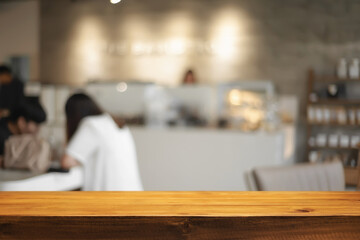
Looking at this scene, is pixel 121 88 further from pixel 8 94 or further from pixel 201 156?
pixel 8 94

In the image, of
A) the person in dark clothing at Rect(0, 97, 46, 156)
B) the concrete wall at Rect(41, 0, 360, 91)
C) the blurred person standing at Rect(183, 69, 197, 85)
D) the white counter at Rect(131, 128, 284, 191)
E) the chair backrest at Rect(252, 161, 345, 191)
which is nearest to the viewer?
the chair backrest at Rect(252, 161, 345, 191)

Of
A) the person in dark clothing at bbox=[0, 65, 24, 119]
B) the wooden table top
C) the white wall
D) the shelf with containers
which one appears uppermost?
the white wall

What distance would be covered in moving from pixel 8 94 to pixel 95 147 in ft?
3.56

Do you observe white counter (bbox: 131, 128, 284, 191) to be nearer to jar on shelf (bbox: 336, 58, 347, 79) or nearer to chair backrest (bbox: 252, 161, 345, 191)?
chair backrest (bbox: 252, 161, 345, 191)

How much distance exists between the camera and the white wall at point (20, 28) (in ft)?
12.0

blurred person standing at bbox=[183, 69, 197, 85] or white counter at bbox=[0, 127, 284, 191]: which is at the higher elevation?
blurred person standing at bbox=[183, 69, 197, 85]

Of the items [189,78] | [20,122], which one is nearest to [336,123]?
[20,122]

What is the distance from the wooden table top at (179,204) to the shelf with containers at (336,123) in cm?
57

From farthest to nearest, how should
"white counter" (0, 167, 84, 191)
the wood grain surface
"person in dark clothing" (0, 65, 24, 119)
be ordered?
"person in dark clothing" (0, 65, 24, 119), "white counter" (0, 167, 84, 191), the wood grain surface

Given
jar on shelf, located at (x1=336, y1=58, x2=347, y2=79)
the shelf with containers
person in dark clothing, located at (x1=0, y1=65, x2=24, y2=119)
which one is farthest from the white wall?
jar on shelf, located at (x1=336, y1=58, x2=347, y2=79)

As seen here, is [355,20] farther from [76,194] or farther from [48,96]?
[48,96]

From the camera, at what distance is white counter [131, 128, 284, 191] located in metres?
3.46

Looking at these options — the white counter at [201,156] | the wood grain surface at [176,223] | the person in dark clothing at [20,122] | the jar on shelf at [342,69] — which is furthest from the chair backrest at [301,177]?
the white counter at [201,156]

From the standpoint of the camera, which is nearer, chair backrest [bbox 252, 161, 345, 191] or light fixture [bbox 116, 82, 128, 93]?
chair backrest [bbox 252, 161, 345, 191]
